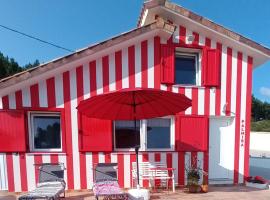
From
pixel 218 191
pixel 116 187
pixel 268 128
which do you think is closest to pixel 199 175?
pixel 218 191

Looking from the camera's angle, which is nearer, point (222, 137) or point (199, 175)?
point (199, 175)

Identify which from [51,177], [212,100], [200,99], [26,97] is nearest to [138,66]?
[200,99]

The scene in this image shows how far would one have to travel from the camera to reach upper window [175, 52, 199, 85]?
615 centimetres

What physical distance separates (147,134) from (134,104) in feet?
6.41

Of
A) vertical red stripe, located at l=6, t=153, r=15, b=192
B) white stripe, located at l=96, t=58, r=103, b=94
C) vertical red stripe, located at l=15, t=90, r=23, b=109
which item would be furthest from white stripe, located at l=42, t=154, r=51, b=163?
white stripe, located at l=96, t=58, r=103, b=94

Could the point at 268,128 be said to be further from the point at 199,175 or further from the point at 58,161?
the point at 58,161

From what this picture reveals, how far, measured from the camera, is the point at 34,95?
5.27 metres

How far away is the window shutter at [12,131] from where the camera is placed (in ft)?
17.0

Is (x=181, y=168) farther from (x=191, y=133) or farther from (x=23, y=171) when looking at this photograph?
(x=23, y=171)

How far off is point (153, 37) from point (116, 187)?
402 centimetres

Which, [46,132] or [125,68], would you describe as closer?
[46,132]

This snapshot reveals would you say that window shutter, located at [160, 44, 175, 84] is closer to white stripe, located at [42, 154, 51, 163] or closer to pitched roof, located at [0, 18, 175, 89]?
pitched roof, located at [0, 18, 175, 89]

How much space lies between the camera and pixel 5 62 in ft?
46.4

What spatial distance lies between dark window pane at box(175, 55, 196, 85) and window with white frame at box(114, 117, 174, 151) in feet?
4.22
